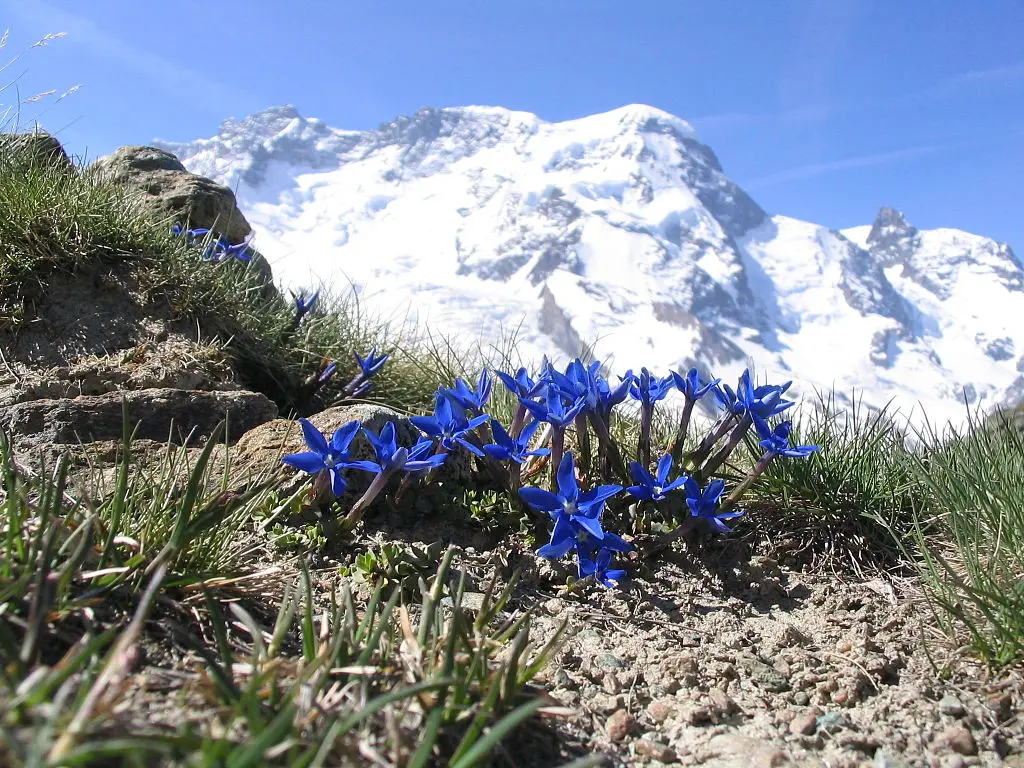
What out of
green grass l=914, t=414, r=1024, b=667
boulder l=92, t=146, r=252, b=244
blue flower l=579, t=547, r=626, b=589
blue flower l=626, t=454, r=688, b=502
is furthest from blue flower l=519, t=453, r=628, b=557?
boulder l=92, t=146, r=252, b=244

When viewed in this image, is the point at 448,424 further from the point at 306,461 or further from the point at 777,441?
the point at 777,441

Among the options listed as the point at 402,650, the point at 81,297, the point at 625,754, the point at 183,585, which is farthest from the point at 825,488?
the point at 81,297

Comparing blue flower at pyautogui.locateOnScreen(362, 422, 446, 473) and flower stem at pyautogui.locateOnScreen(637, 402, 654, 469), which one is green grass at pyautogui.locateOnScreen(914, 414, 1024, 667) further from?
blue flower at pyautogui.locateOnScreen(362, 422, 446, 473)

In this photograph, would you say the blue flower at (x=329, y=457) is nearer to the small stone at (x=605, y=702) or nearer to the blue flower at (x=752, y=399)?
the small stone at (x=605, y=702)

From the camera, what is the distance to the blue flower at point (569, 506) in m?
2.13

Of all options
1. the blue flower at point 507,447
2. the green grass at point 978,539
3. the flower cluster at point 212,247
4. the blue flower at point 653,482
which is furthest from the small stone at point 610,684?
the flower cluster at point 212,247

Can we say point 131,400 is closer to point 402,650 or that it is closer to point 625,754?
point 402,650

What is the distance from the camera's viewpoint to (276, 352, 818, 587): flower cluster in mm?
2232

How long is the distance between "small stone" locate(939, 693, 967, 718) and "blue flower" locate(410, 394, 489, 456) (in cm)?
149

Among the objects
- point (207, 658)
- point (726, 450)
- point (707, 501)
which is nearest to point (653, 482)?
point (707, 501)

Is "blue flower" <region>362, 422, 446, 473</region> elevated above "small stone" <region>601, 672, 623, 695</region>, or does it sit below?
above

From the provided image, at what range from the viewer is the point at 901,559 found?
108 inches

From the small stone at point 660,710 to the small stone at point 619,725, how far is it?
0.26 feet

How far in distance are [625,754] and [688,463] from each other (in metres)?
1.45
